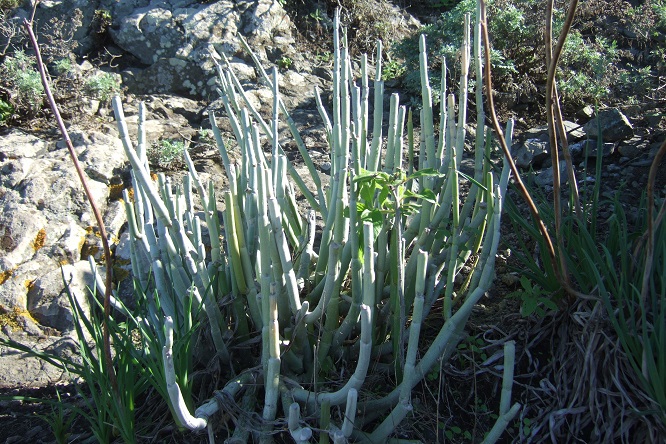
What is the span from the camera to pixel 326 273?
1705mm

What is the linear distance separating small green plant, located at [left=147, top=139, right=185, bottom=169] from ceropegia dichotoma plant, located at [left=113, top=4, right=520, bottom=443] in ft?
3.77

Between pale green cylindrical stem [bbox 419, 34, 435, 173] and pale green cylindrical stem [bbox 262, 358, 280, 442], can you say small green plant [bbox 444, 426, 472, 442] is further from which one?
pale green cylindrical stem [bbox 419, 34, 435, 173]

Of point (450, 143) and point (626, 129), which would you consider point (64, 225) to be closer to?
point (450, 143)

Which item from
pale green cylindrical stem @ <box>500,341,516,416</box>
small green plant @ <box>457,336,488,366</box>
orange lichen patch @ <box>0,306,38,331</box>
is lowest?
small green plant @ <box>457,336,488,366</box>

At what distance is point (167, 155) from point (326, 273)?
159 centimetres

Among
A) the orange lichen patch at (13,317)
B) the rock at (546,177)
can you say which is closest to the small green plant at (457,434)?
the rock at (546,177)

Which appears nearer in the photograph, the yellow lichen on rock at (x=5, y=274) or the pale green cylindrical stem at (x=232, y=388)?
the pale green cylindrical stem at (x=232, y=388)

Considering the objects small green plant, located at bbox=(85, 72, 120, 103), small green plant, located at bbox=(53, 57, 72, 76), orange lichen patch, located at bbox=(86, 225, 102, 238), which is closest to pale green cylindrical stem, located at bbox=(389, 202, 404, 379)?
orange lichen patch, located at bbox=(86, 225, 102, 238)

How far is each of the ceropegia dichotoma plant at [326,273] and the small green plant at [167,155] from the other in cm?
115

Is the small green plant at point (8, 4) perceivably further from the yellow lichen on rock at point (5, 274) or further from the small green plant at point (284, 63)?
the yellow lichen on rock at point (5, 274)

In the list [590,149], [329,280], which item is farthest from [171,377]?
[590,149]

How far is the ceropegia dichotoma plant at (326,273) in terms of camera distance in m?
1.53

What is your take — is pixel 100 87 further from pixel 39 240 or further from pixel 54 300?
pixel 54 300

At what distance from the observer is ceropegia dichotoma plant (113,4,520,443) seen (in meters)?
1.53
